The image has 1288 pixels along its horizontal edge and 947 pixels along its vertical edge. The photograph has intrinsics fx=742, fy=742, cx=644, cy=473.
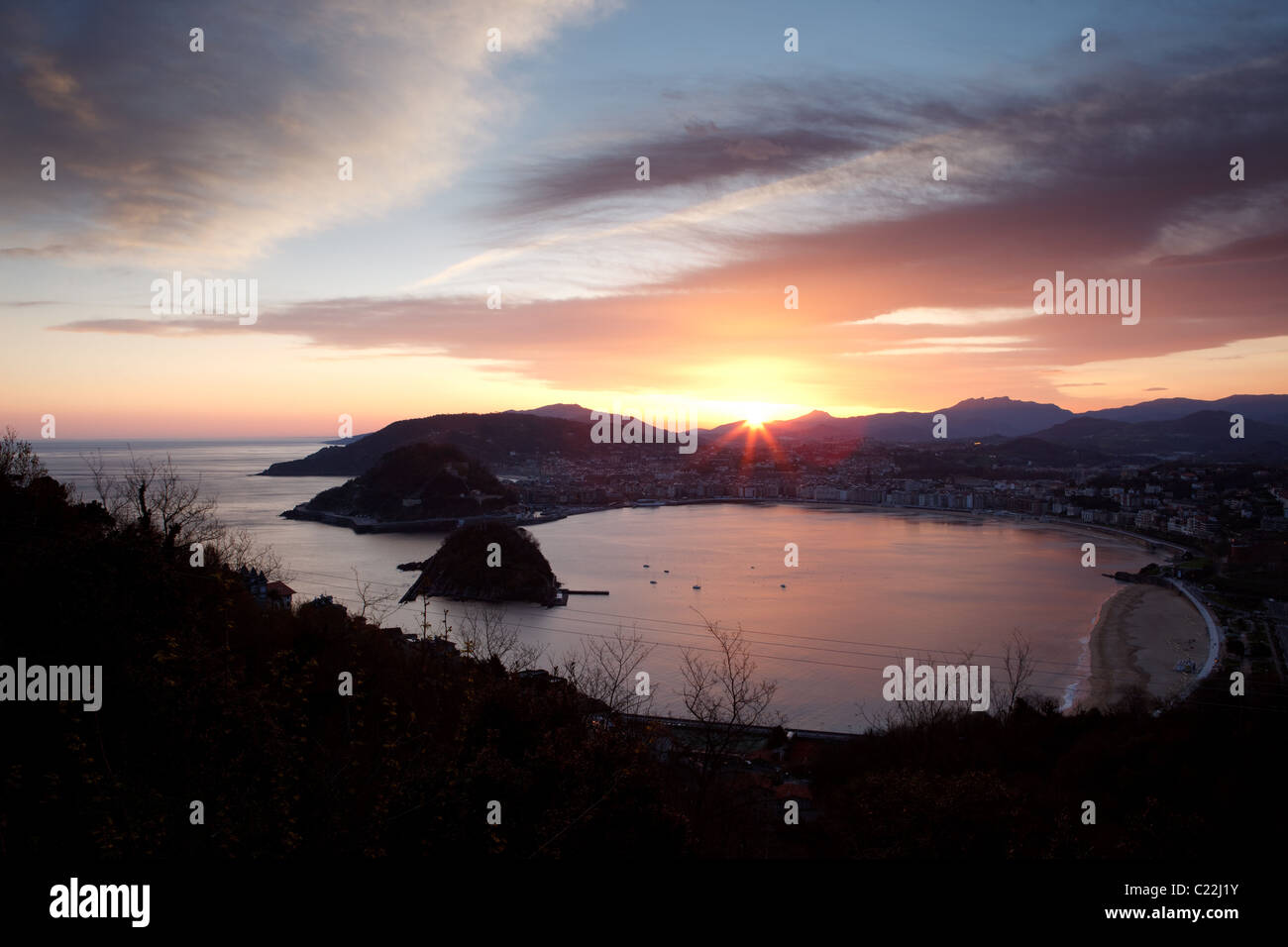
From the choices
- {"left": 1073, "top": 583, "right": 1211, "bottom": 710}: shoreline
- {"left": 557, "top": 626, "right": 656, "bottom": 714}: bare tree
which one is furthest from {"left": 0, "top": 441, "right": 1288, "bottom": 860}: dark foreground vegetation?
{"left": 1073, "top": 583, "right": 1211, "bottom": 710}: shoreline

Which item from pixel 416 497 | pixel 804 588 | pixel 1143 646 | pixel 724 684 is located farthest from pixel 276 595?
pixel 416 497

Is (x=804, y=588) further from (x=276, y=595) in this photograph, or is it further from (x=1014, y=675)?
(x=276, y=595)

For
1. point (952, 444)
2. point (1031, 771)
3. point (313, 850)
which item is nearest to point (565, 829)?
point (313, 850)

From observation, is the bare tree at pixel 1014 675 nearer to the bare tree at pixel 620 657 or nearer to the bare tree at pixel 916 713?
the bare tree at pixel 916 713

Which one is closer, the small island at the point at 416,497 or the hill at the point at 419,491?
the small island at the point at 416,497

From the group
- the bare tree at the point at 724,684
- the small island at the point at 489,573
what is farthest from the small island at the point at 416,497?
the bare tree at the point at 724,684

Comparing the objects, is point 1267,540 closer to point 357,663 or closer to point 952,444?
point 357,663

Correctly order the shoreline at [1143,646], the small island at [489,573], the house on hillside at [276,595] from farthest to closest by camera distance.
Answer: the small island at [489,573] → the shoreline at [1143,646] → the house on hillside at [276,595]
